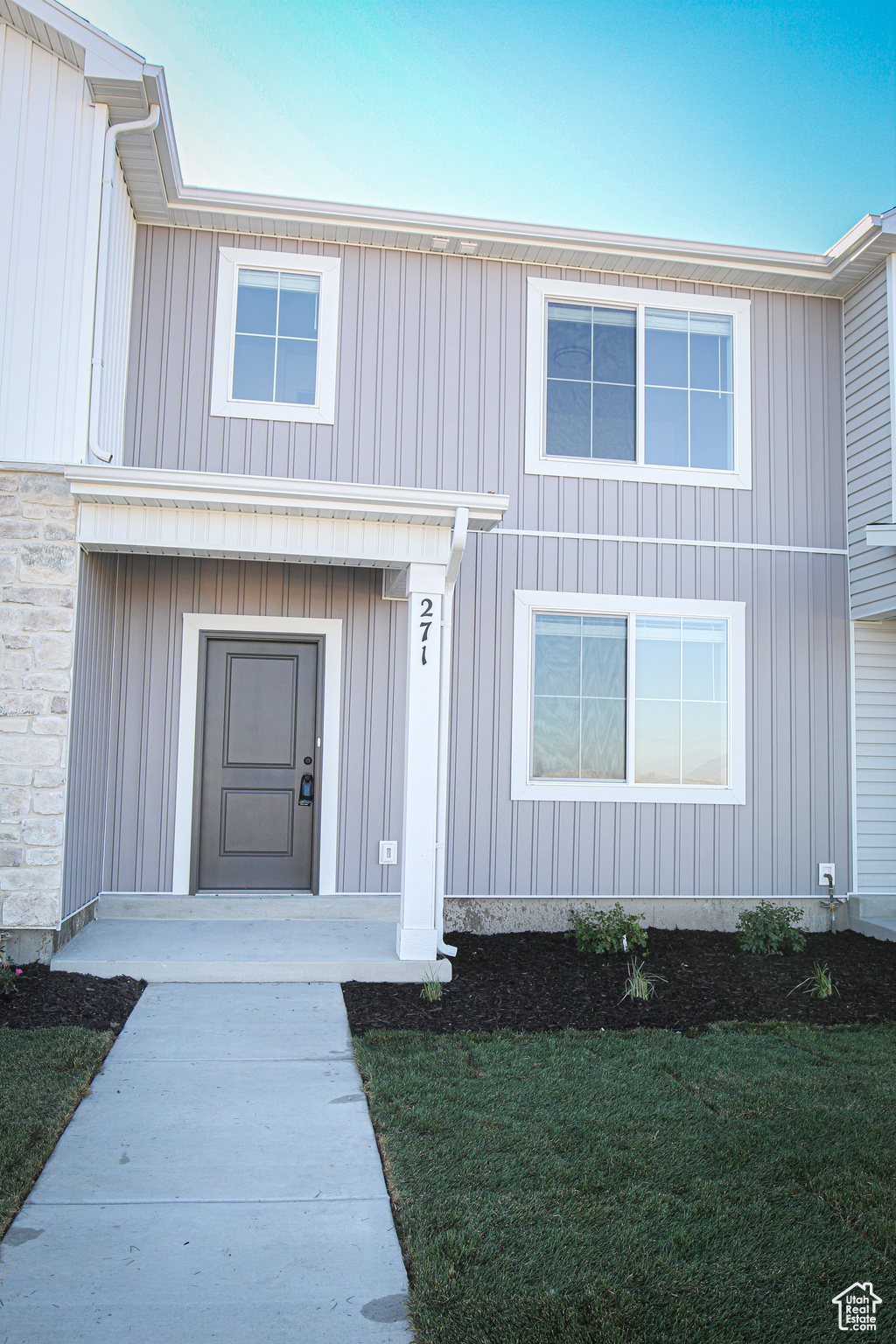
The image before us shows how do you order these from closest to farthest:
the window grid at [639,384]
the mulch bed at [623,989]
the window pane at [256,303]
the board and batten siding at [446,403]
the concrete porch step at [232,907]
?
the mulch bed at [623,989] < the concrete porch step at [232,907] < the board and batten siding at [446,403] < the window pane at [256,303] < the window grid at [639,384]

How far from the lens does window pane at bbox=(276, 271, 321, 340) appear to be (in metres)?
7.06

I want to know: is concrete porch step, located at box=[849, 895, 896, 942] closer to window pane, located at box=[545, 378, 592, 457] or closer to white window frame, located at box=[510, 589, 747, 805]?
white window frame, located at box=[510, 589, 747, 805]

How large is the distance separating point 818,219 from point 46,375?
36.2 ft

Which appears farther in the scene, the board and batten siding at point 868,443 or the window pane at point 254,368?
the board and batten siding at point 868,443

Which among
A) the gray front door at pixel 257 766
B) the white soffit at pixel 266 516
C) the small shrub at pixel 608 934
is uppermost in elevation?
the white soffit at pixel 266 516

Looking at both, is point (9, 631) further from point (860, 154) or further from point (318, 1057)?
point (860, 154)

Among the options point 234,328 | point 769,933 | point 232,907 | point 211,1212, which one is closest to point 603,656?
point 769,933

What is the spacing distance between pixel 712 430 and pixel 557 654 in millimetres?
2369

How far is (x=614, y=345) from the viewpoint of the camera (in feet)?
24.7

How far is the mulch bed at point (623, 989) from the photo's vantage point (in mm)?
4941

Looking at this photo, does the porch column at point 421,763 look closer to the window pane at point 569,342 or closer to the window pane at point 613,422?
the window pane at point 613,422

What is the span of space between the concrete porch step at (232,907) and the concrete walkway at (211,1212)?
6.77 ft

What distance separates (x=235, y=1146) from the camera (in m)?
3.31

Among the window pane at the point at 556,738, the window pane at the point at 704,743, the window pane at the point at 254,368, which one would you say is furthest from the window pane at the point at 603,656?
the window pane at the point at 254,368
